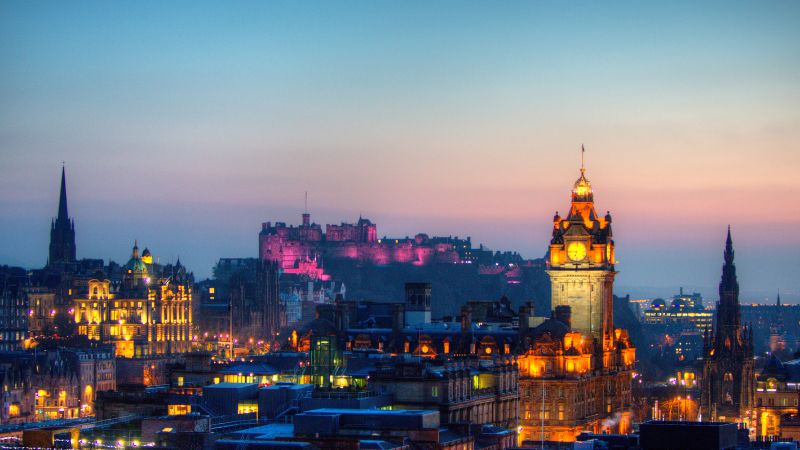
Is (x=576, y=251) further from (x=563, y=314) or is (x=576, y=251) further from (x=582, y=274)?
(x=563, y=314)

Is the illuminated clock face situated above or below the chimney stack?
above

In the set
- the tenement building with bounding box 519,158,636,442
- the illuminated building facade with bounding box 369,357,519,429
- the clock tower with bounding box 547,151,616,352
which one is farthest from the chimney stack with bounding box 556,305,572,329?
the illuminated building facade with bounding box 369,357,519,429

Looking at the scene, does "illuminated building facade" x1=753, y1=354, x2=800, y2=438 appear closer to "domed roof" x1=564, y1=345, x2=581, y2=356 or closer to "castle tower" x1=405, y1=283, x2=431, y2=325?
"domed roof" x1=564, y1=345, x2=581, y2=356

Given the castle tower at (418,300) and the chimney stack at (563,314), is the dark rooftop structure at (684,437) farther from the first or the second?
the castle tower at (418,300)

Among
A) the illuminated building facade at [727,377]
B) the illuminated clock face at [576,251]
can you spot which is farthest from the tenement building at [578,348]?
the illuminated building facade at [727,377]

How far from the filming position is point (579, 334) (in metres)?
171

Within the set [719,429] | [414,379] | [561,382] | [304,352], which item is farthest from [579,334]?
Result: [719,429]

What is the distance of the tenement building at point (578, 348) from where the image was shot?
162750 mm

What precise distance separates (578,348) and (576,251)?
12.8 m

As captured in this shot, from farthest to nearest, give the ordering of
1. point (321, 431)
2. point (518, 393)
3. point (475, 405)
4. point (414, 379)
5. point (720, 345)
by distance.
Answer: point (720, 345) < point (518, 393) < point (475, 405) < point (414, 379) < point (321, 431)

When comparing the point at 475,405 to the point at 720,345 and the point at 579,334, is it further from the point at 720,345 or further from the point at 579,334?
the point at 720,345

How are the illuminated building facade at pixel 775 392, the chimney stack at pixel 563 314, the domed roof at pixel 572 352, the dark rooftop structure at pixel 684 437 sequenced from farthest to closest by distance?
1. the illuminated building facade at pixel 775 392
2. the chimney stack at pixel 563 314
3. the domed roof at pixel 572 352
4. the dark rooftop structure at pixel 684 437

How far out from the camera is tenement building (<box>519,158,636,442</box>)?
→ 16275cm

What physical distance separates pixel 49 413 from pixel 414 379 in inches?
2815
